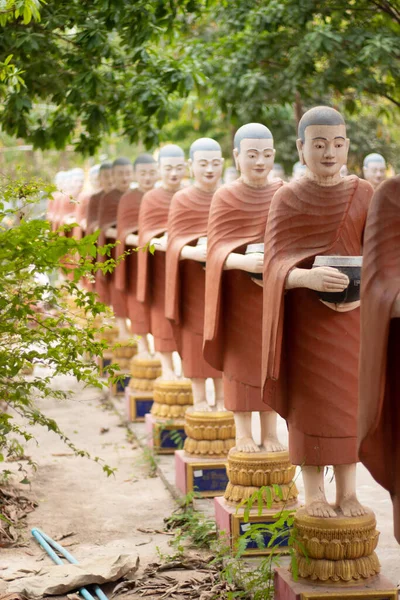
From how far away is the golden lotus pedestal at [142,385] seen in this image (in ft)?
29.6

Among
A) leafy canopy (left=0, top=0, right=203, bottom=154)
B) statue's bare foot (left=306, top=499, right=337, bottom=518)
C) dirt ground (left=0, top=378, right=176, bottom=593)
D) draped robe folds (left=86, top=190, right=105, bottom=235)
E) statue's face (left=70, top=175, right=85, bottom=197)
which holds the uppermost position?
leafy canopy (left=0, top=0, right=203, bottom=154)

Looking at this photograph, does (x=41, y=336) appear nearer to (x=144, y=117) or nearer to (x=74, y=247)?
(x=74, y=247)

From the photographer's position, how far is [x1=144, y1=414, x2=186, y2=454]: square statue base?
24.9 feet

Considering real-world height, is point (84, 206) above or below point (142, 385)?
above

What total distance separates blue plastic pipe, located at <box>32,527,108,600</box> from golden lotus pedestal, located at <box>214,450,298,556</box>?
72 centimetres

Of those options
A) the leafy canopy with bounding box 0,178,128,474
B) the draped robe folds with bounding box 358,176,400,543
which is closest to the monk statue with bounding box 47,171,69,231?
the leafy canopy with bounding box 0,178,128,474

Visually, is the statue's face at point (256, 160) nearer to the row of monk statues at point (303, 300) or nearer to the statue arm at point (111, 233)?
the row of monk statues at point (303, 300)

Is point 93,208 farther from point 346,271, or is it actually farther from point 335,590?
point 335,590

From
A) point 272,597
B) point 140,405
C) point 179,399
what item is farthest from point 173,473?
point 272,597

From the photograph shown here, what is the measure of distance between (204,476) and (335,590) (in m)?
2.27

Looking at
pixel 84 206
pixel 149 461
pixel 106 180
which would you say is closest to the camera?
pixel 149 461

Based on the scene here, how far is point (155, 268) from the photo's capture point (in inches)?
316

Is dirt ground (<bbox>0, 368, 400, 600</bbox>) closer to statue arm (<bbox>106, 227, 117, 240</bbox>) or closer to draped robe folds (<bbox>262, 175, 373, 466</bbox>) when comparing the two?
draped robe folds (<bbox>262, 175, 373, 466</bbox>)

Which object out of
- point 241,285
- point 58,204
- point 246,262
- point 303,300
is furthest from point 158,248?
point 58,204
